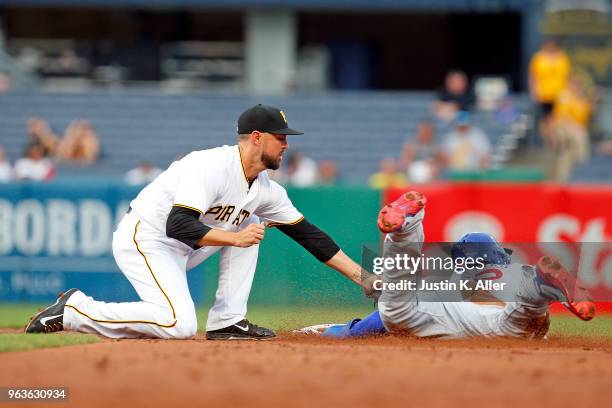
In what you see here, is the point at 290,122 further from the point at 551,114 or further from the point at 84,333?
the point at 84,333

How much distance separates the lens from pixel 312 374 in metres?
6.33

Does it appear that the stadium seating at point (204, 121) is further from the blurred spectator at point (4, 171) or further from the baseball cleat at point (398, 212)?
the baseball cleat at point (398, 212)

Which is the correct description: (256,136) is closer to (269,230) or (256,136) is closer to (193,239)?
(193,239)

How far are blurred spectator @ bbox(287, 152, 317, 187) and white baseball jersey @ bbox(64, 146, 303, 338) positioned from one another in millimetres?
8010

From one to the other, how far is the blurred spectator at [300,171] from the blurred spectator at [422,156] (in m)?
1.43

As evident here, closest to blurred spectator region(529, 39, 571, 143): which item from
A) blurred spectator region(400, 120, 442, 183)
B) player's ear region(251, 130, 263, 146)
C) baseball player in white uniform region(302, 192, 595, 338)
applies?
blurred spectator region(400, 120, 442, 183)

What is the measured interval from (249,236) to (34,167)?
9482 millimetres

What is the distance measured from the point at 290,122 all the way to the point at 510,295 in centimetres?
1132

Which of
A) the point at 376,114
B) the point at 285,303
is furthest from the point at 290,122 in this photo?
the point at 285,303

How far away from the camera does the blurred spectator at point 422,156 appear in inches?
645

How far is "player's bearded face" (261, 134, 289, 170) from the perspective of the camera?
26.0 ft

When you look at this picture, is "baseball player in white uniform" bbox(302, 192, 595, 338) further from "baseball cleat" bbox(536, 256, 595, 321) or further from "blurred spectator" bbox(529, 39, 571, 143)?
"blurred spectator" bbox(529, 39, 571, 143)

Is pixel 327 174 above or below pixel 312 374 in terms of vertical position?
below

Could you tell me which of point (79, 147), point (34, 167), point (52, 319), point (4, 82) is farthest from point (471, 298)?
point (4, 82)
